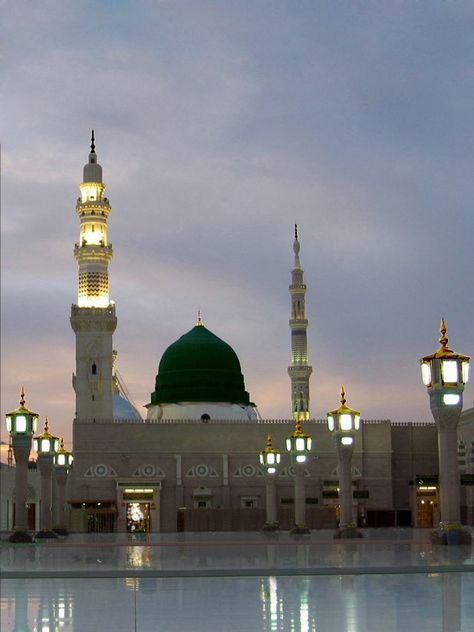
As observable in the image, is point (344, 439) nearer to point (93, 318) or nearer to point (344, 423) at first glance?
point (344, 423)

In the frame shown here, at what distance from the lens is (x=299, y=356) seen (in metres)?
66.4

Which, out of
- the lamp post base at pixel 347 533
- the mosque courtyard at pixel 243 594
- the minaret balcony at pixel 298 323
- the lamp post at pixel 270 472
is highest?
the minaret balcony at pixel 298 323

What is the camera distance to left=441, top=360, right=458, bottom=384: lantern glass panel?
2162 centimetres

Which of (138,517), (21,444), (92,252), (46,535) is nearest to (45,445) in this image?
(46,535)

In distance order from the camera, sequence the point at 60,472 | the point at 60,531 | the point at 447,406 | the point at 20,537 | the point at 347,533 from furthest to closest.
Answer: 1. the point at 60,472
2. the point at 60,531
3. the point at 20,537
4. the point at 347,533
5. the point at 447,406

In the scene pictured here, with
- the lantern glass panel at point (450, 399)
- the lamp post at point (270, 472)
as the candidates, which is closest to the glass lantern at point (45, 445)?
the lamp post at point (270, 472)

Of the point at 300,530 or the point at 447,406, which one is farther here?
the point at 300,530

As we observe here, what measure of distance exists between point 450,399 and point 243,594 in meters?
11.7

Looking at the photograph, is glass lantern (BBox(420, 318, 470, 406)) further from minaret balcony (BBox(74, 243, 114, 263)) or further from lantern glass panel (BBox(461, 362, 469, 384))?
minaret balcony (BBox(74, 243, 114, 263))

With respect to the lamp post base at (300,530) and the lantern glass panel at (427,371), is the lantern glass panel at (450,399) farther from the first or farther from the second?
the lamp post base at (300,530)

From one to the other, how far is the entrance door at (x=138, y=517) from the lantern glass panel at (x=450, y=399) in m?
30.3

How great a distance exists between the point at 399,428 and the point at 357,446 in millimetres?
2704

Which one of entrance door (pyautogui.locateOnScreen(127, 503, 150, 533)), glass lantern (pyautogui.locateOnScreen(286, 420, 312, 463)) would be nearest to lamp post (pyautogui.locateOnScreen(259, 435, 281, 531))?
glass lantern (pyautogui.locateOnScreen(286, 420, 312, 463))

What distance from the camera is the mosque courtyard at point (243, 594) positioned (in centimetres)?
838
